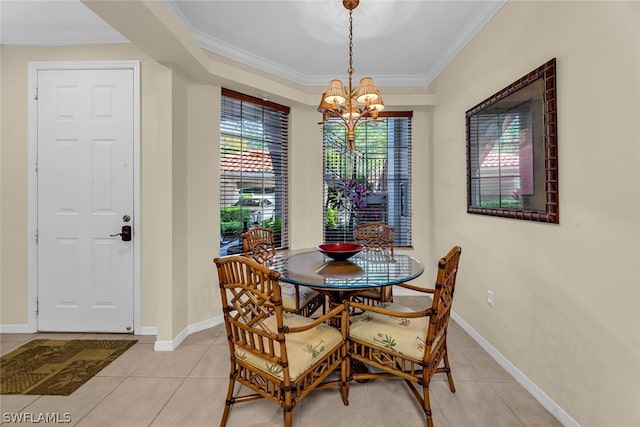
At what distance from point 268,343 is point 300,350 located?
6.7 inches

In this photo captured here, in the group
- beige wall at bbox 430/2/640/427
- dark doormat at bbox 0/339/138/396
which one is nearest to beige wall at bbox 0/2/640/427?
beige wall at bbox 430/2/640/427

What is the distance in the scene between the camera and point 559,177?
1621 millimetres

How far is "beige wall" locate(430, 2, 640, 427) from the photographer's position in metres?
1.26

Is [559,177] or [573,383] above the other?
[559,177]

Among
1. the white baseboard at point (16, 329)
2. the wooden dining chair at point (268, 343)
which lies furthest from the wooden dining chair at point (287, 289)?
the white baseboard at point (16, 329)

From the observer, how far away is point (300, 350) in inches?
57.1

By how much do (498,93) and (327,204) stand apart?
217cm

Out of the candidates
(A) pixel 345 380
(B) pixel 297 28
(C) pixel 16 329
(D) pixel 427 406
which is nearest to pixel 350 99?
(B) pixel 297 28

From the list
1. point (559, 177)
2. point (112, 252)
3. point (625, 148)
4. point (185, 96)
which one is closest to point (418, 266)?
point (559, 177)

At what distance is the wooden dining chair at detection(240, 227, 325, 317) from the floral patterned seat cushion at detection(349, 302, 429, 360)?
1.90ft

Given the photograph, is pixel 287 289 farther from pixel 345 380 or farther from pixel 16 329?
pixel 16 329

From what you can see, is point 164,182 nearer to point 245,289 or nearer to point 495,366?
point 245,289

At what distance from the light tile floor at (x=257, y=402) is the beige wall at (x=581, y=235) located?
0.86ft

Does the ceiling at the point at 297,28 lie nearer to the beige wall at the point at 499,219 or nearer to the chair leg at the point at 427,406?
the beige wall at the point at 499,219
